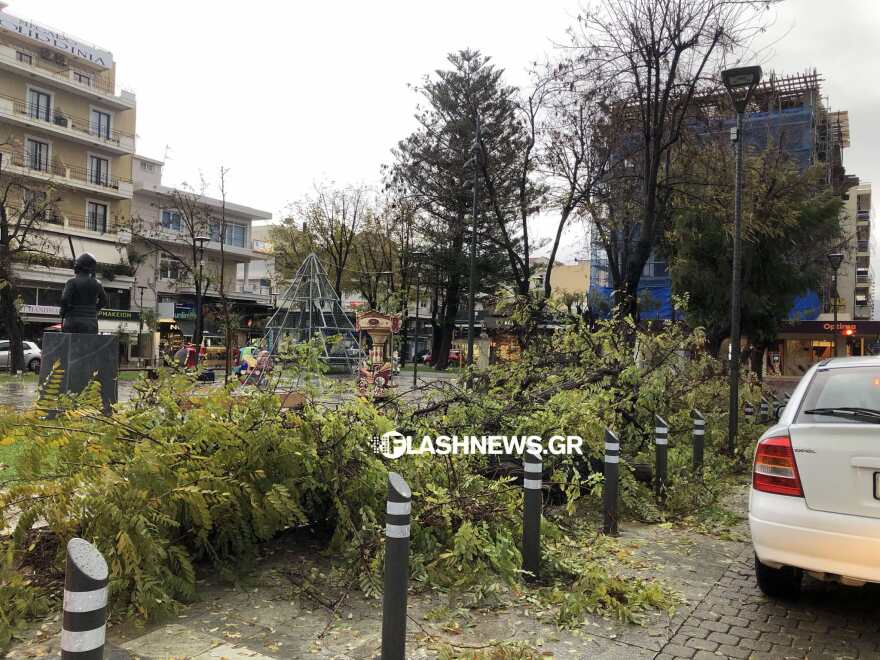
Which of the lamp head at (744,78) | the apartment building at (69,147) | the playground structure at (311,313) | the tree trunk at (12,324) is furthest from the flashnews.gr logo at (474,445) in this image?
the apartment building at (69,147)

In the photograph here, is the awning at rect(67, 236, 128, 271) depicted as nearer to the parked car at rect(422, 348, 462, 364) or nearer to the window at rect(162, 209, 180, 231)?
the window at rect(162, 209, 180, 231)

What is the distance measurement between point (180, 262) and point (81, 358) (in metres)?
33.7

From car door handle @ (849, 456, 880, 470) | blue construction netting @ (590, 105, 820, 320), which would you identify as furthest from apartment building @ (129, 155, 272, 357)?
car door handle @ (849, 456, 880, 470)

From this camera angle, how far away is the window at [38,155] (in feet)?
136

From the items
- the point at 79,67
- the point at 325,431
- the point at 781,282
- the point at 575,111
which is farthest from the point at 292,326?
the point at 79,67

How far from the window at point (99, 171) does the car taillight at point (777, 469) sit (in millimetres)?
49280

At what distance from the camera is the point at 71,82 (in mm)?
43031

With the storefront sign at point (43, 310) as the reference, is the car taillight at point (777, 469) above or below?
below

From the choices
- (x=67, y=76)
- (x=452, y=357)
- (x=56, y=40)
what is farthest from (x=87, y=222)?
(x=452, y=357)

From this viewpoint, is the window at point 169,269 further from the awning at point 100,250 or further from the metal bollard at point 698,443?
the metal bollard at point 698,443

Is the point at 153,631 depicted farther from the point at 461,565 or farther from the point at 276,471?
the point at 461,565

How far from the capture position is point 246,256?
57344 millimetres

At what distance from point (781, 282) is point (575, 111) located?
11.8 metres

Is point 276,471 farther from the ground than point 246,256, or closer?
closer
